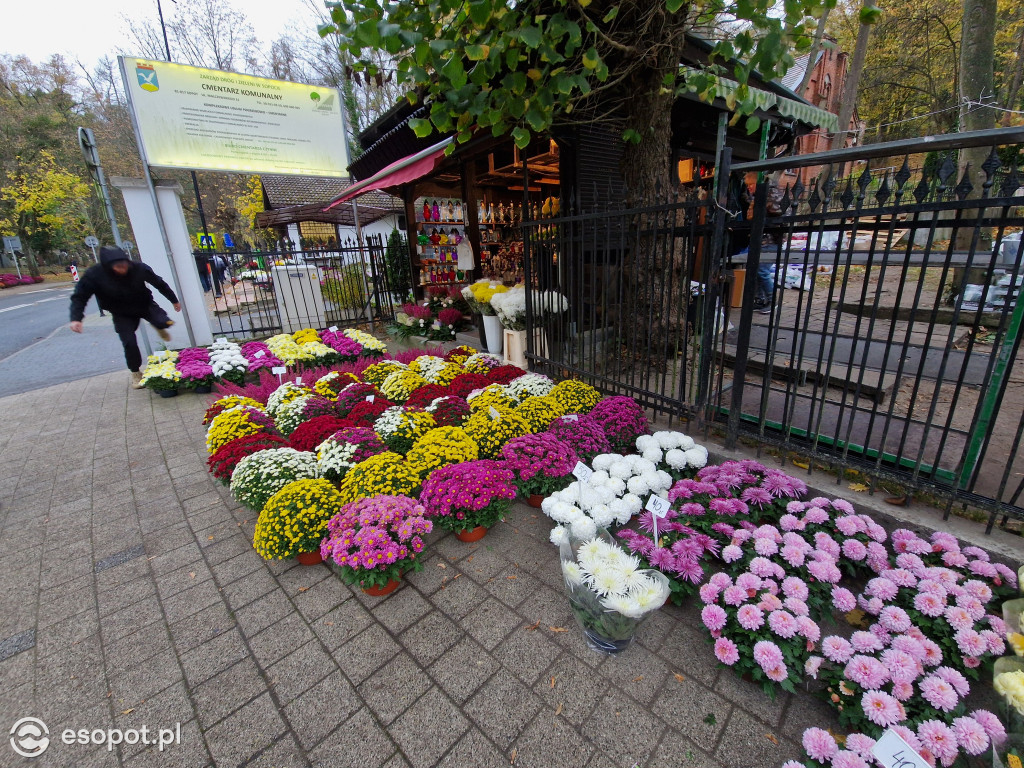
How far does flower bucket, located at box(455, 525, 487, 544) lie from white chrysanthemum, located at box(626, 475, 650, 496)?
36.7 inches

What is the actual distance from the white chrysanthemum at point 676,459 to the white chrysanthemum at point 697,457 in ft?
0.10

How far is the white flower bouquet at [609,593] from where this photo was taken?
1.61 meters

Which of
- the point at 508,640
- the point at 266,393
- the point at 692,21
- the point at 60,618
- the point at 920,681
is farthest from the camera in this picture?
the point at 266,393

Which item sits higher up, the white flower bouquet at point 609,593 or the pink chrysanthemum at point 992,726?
the white flower bouquet at point 609,593

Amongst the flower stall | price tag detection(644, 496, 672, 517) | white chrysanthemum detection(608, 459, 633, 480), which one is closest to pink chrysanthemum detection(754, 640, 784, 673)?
the flower stall

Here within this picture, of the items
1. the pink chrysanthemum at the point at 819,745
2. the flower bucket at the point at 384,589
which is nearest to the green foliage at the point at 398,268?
the flower bucket at the point at 384,589

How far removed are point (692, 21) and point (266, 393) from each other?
17.2ft

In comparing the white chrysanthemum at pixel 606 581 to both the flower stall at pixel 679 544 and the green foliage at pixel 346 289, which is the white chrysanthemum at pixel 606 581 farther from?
the green foliage at pixel 346 289

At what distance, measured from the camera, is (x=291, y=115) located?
7.02 metres

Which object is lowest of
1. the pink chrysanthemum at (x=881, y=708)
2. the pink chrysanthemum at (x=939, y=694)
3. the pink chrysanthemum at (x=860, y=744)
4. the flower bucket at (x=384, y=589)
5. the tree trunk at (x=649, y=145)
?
the flower bucket at (x=384, y=589)

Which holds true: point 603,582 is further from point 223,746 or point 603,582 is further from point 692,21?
point 692,21

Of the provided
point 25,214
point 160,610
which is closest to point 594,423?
point 160,610

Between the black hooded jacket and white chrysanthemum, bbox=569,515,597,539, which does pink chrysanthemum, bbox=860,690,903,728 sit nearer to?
white chrysanthemum, bbox=569,515,597,539

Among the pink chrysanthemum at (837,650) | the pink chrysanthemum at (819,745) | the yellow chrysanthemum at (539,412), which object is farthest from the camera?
the yellow chrysanthemum at (539,412)
